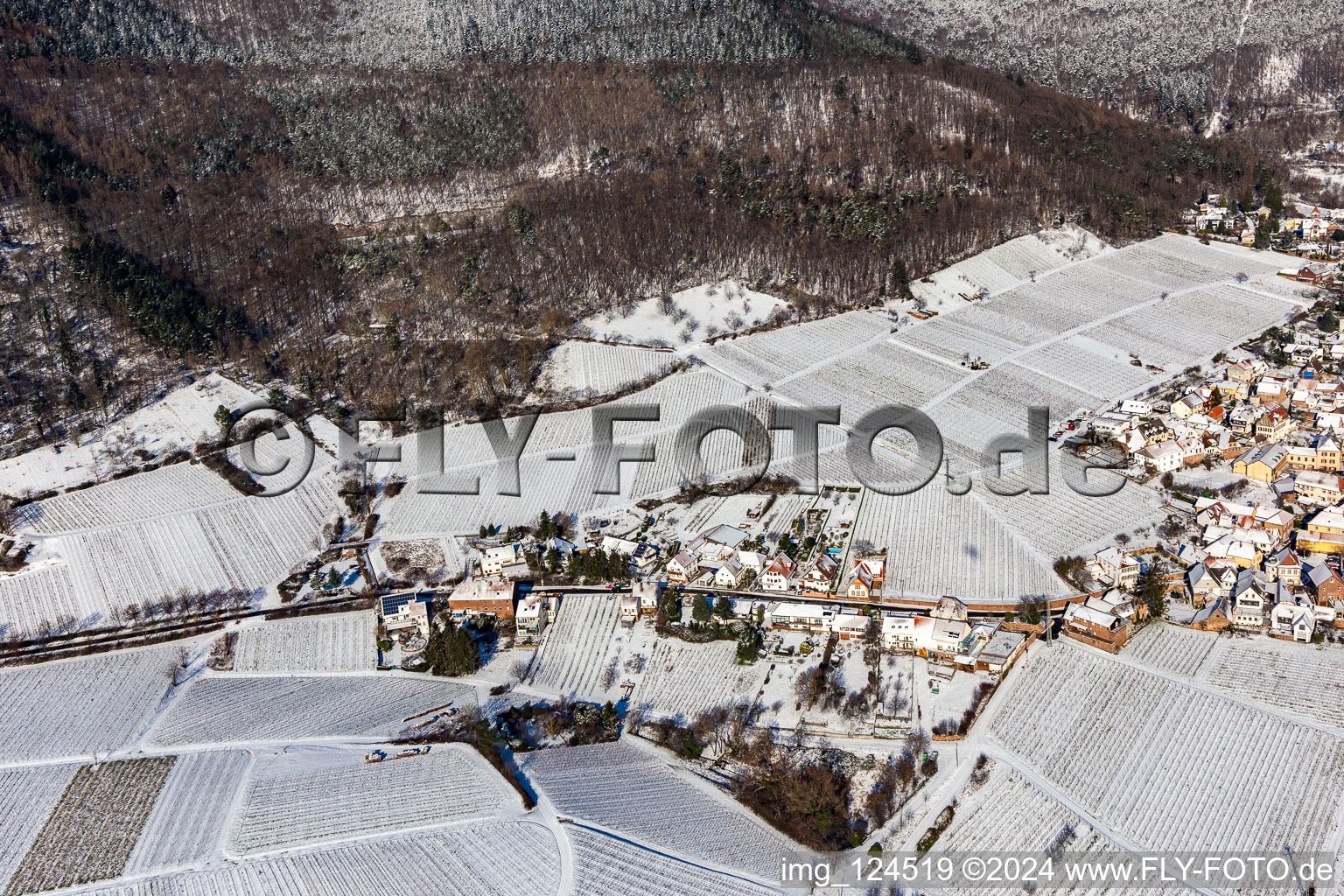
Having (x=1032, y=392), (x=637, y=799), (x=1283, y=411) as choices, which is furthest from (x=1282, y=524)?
(x=637, y=799)

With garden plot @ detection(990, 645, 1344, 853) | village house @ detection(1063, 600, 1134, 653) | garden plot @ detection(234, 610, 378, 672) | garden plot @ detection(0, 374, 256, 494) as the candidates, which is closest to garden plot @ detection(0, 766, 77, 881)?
garden plot @ detection(234, 610, 378, 672)

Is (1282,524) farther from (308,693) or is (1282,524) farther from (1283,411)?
(308,693)

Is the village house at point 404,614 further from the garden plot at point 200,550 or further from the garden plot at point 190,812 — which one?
the garden plot at point 190,812

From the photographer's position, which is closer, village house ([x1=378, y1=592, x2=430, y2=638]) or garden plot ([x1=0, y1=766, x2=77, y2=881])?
garden plot ([x1=0, y1=766, x2=77, y2=881])

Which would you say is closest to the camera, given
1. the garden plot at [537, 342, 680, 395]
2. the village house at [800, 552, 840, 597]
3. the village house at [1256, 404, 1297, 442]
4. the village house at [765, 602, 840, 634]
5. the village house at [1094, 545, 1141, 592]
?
the village house at [765, 602, 840, 634]

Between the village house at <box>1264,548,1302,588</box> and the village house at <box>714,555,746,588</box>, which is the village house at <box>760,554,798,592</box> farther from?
the village house at <box>1264,548,1302,588</box>

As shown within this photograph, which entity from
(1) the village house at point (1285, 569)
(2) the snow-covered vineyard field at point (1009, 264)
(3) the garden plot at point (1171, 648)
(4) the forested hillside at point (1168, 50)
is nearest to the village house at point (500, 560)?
(3) the garden plot at point (1171, 648)
